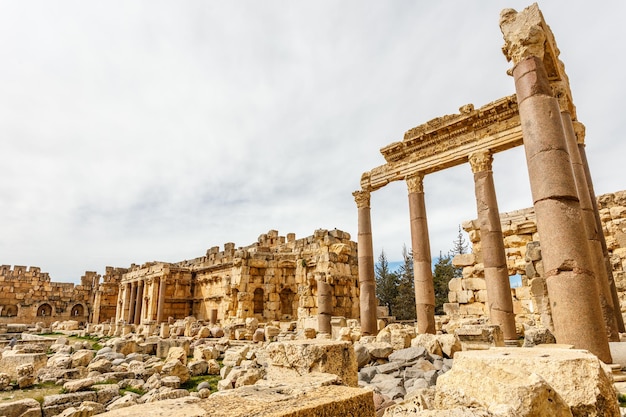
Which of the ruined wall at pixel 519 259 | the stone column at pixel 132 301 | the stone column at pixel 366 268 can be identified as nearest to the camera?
the ruined wall at pixel 519 259

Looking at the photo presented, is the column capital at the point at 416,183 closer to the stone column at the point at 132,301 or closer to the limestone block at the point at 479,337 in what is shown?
the limestone block at the point at 479,337

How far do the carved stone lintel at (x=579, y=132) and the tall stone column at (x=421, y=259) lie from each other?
13.6 ft

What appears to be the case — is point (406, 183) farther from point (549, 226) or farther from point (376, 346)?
point (549, 226)

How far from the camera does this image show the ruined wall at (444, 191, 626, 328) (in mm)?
10891

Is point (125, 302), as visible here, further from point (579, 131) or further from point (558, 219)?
point (558, 219)

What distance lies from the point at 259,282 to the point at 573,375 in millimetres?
19380

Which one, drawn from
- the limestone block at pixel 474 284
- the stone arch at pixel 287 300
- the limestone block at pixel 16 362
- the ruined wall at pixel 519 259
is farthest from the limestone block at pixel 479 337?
the stone arch at pixel 287 300

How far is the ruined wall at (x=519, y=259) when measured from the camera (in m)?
10.9

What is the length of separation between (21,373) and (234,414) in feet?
28.4

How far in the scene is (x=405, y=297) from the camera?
30.8m

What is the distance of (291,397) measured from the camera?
255cm

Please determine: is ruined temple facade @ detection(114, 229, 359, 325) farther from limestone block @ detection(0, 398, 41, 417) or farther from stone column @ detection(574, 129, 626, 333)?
limestone block @ detection(0, 398, 41, 417)

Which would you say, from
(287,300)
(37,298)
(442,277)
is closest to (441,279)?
(442,277)

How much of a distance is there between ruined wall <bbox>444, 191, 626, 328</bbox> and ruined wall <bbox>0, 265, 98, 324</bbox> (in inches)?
1398
